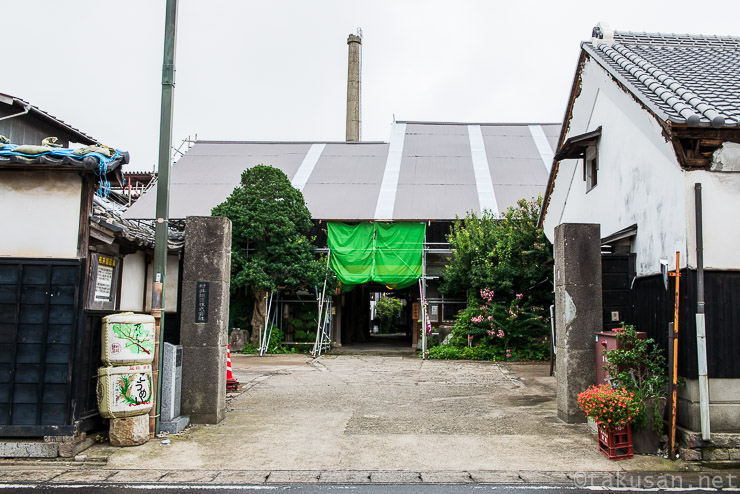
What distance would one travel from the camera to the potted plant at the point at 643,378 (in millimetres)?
7184

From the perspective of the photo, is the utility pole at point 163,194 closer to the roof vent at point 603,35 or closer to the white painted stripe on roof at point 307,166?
the roof vent at point 603,35

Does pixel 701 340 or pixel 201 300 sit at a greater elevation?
pixel 201 300

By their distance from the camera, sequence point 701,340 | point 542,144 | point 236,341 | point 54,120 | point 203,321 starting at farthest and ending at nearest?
point 542,144 < point 236,341 < point 54,120 < point 203,321 < point 701,340

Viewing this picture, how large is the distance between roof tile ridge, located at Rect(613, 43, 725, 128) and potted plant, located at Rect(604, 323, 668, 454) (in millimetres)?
2932

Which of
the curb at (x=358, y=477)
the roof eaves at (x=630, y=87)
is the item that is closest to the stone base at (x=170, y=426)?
the curb at (x=358, y=477)

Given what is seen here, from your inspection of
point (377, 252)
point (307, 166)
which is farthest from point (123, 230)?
point (307, 166)

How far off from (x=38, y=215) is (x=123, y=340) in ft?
6.44

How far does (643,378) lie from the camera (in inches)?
305

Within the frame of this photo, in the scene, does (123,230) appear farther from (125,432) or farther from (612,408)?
(612,408)

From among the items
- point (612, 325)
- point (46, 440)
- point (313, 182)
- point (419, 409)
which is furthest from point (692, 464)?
point (313, 182)

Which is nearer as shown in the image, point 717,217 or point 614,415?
point 614,415

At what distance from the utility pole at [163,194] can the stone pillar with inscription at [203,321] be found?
558mm

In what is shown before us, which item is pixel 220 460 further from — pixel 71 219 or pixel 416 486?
pixel 71 219

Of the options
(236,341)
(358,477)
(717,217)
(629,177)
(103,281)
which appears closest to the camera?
(358,477)
